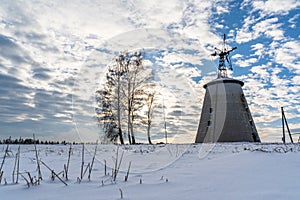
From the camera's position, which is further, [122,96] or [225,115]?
[225,115]

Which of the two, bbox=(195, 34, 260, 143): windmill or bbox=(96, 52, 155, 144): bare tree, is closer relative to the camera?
bbox=(96, 52, 155, 144): bare tree

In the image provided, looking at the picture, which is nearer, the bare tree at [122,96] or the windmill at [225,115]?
the bare tree at [122,96]

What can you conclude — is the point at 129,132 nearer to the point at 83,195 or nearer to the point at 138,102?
the point at 138,102

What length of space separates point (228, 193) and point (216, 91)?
955 inches

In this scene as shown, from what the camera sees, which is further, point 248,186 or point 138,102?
point 138,102

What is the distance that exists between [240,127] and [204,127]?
10.9 ft

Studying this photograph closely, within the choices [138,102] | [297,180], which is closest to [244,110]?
[138,102]

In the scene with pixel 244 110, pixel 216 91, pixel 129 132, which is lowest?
pixel 129 132

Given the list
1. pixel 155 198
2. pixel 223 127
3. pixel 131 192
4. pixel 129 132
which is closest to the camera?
→ pixel 155 198

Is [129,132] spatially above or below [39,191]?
above

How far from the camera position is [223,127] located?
78.3 ft

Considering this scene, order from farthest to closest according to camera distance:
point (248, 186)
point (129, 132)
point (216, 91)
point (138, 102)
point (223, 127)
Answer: point (216, 91)
point (223, 127)
point (129, 132)
point (138, 102)
point (248, 186)

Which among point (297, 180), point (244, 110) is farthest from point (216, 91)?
point (297, 180)

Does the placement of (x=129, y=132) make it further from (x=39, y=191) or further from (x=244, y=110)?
(x=39, y=191)
